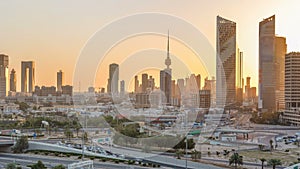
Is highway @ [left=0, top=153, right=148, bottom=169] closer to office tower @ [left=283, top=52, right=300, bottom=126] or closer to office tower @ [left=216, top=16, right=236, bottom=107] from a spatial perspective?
office tower @ [left=283, top=52, right=300, bottom=126]

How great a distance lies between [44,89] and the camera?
27516mm

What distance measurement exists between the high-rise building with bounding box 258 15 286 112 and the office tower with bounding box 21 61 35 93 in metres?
17.9

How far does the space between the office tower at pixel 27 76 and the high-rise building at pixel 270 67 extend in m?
17.9

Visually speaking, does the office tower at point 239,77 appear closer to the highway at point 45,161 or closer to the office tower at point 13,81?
the highway at point 45,161

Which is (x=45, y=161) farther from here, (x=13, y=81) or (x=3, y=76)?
(x=13, y=81)

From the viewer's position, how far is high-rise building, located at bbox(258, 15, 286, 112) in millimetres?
19427

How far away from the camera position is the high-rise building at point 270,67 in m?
19.4

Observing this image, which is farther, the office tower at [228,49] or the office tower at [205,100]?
the office tower at [228,49]

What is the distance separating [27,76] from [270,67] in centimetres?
1961

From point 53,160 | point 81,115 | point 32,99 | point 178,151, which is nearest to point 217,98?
point 81,115

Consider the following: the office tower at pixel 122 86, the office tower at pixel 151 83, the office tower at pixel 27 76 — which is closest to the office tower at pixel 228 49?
the office tower at pixel 151 83

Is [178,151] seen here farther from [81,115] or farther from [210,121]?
[81,115]

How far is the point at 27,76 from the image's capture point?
1236 inches

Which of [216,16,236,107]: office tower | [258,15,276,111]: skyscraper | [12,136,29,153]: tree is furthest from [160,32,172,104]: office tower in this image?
[258,15,276,111]: skyscraper
